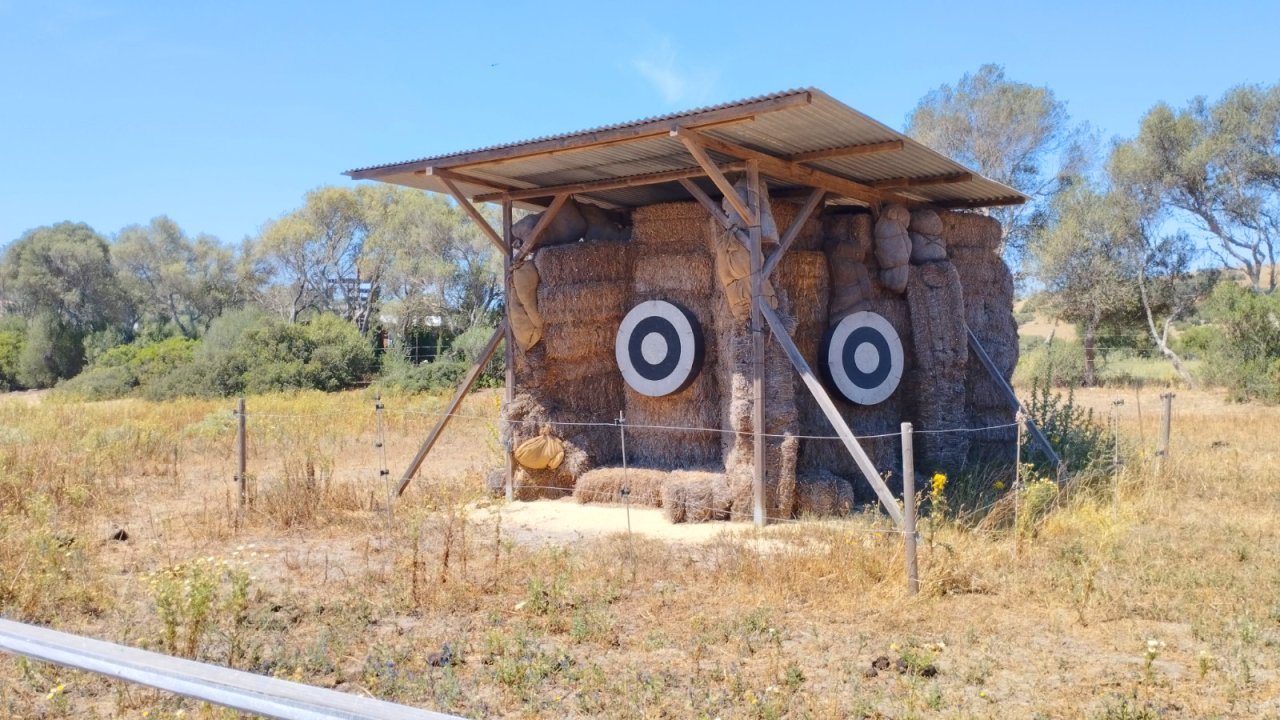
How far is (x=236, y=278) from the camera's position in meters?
49.3

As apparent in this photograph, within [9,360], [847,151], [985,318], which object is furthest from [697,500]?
[9,360]

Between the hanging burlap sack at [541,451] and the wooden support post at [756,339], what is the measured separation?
8.82ft

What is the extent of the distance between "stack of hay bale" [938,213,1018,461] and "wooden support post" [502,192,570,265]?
4638 mm

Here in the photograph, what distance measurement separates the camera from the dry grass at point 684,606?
5.15 m

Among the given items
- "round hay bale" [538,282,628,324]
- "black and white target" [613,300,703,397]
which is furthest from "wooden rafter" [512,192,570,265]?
"black and white target" [613,300,703,397]

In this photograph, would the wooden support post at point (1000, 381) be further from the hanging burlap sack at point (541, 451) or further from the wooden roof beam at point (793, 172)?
the hanging burlap sack at point (541, 451)

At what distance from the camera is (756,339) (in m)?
9.60

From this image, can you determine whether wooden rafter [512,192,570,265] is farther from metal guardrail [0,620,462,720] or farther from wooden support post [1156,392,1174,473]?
metal guardrail [0,620,462,720]

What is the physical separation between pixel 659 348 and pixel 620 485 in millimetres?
1611

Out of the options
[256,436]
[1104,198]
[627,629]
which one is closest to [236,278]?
[256,436]

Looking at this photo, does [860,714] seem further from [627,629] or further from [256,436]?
[256,436]

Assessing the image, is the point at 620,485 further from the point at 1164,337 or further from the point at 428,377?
the point at 1164,337

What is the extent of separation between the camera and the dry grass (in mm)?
5152

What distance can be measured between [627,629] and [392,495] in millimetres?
5581
